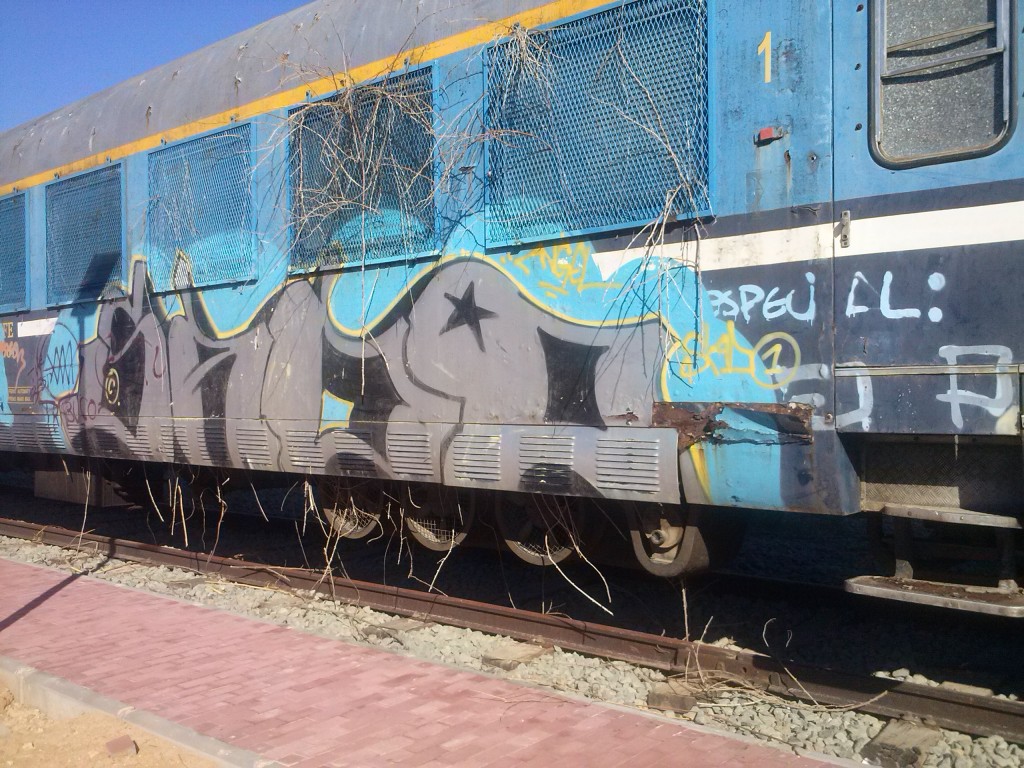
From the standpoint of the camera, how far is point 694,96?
4422 millimetres

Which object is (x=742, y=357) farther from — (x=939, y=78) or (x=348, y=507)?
(x=348, y=507)

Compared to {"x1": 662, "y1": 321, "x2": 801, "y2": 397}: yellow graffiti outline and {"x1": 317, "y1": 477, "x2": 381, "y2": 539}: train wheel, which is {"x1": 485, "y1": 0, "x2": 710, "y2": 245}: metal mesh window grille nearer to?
{"x1": 662, "y1": 321, "x2": 801, "y2": 397}: yellow graffiti outline

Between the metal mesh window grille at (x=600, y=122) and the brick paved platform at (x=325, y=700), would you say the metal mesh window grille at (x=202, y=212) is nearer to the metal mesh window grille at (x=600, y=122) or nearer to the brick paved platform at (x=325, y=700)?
the metal mesh window grille at (x=600, y=122)

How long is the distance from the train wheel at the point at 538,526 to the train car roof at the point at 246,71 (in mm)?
2563

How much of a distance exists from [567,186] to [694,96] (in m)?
0.77

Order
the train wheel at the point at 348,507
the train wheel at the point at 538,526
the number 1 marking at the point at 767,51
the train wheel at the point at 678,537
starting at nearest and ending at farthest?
the number 1 marking at the point at 767,51 → the train wheel at the point at 678,537 → the train wheel at the point at 538,526 → the train wheel at the point at 348,507

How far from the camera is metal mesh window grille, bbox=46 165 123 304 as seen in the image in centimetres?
761

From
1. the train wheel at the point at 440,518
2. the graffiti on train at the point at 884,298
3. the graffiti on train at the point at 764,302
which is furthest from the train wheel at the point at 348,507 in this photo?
the graffiti on train at the point at 884,298

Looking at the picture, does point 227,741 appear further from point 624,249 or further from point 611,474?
point 624,249

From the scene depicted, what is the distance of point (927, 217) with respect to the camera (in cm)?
370

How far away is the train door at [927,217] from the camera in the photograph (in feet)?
11.6

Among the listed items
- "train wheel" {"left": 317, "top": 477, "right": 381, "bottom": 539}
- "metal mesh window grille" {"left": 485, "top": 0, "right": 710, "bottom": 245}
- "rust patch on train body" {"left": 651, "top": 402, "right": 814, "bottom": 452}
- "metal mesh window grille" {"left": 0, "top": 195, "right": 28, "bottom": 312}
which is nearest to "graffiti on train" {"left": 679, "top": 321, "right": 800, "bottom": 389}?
"rust patch on train body" {"left": 651, "top": 402, "right": 814, "bottom": 452}

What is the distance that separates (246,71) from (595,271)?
129 inches

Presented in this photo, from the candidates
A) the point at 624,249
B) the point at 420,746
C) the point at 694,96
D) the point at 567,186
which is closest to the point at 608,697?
the point at 420,746
